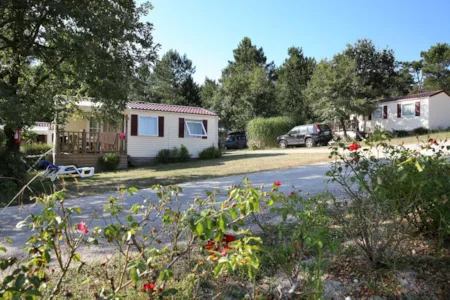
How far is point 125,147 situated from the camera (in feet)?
53.9

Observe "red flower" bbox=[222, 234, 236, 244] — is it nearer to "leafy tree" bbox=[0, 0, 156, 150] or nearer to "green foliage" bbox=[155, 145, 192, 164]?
"leafy tree" bbox=[0, 0, 156, 150]

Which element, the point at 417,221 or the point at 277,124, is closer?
the point at 417,221

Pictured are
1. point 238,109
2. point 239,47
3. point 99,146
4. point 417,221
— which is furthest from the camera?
point 239,47

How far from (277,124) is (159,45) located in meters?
17.5

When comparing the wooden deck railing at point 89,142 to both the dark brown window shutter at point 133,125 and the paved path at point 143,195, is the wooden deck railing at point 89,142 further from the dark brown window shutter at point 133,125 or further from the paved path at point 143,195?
the paved path at point 143,195

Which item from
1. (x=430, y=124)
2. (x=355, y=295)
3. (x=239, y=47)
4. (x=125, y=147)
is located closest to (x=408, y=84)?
(x=430, y=124)

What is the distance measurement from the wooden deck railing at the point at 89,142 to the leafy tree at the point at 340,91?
671 inches

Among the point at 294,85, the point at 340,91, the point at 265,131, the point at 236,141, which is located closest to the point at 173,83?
the point at 294,85

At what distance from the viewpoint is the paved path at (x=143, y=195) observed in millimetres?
4517

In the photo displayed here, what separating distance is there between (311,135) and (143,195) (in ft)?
58.7

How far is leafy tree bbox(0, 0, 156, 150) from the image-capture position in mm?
8023

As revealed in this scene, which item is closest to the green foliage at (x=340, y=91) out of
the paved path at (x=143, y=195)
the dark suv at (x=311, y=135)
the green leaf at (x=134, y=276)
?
the dark suv at (x=311, y=135)

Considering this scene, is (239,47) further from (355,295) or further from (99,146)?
(355,295)

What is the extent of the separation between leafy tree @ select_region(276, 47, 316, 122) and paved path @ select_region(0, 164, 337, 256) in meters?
21.9
